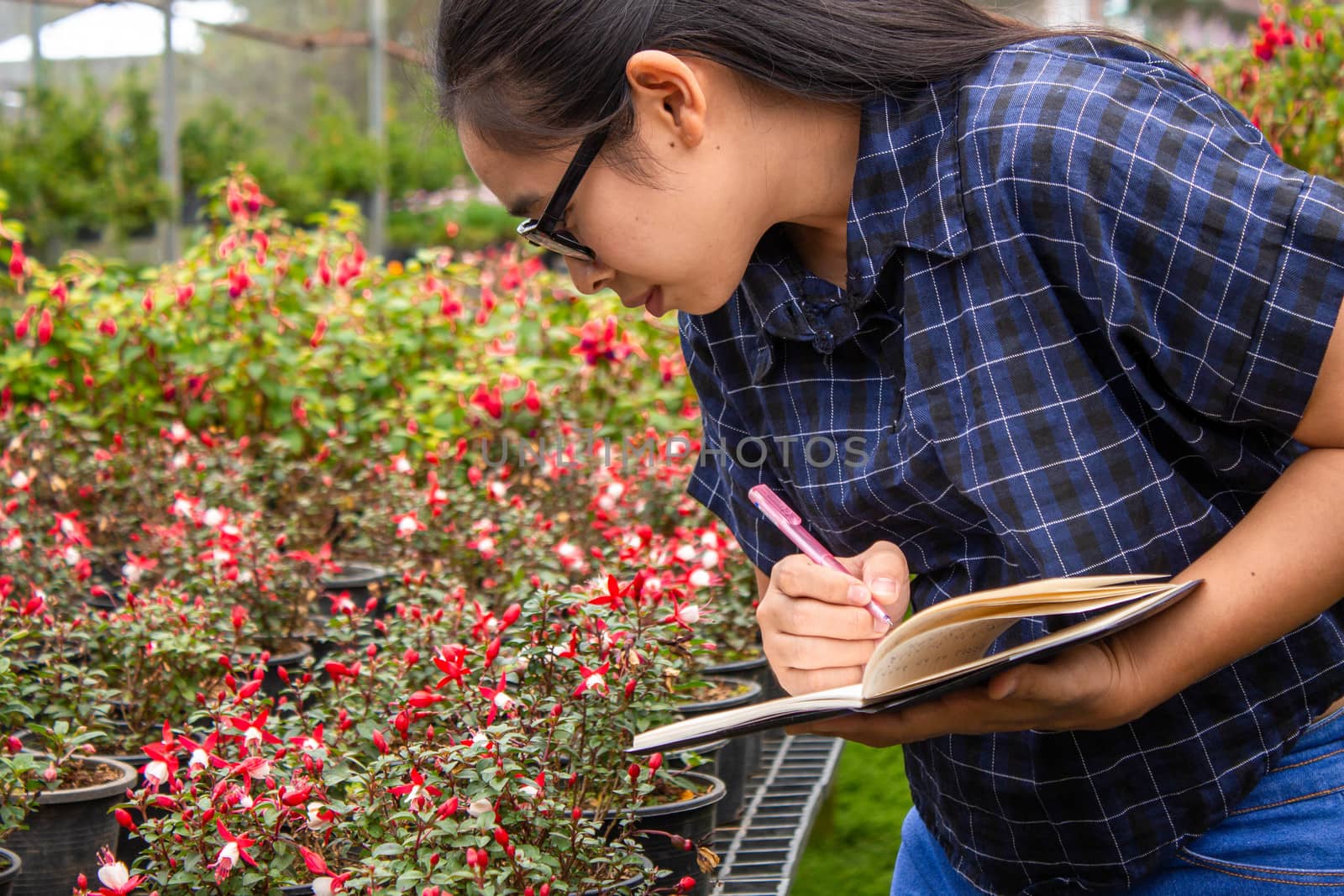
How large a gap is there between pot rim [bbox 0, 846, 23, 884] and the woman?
1.05 m

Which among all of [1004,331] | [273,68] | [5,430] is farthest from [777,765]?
[273,68]

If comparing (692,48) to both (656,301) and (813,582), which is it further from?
(813,582)

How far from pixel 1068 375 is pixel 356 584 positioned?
2.22 m

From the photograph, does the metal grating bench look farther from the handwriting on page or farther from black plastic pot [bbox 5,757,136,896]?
the handwriting on page

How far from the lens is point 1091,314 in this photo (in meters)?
0.99

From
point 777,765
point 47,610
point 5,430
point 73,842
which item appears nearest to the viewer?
point 73,842

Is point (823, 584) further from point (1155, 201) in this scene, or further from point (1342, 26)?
point (1342, 26)

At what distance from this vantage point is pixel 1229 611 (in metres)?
0.95

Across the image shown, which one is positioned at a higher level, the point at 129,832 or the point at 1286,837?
the point at 1286,837

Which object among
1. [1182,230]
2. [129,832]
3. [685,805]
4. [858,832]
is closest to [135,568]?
[129,832]

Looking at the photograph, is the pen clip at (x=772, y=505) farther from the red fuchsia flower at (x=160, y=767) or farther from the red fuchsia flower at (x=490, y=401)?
the red fuchsia flower at (x=490, y=401)

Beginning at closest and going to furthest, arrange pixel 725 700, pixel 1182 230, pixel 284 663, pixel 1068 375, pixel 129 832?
pixel 1182 230, pixel 1068 375, pixel 129 832, pixel 725 700, pixel 284 663

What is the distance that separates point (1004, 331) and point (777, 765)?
1782 millimetres

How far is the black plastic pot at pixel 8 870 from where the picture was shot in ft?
5.29
